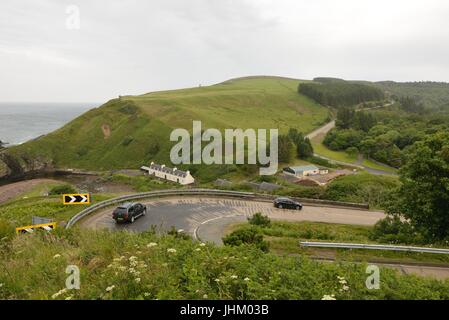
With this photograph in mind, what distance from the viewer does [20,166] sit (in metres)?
83.3

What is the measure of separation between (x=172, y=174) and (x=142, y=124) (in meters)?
40.5

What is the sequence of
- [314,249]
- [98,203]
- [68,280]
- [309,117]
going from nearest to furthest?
[68,280] < [314,249] < [98,203] < [309,117]

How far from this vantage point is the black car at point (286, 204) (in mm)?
24875

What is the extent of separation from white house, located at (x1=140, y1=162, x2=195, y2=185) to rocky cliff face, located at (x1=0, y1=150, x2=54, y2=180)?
34729 millimetres

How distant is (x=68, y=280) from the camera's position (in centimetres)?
684

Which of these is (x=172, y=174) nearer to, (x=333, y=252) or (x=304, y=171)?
(x=304, y=171)

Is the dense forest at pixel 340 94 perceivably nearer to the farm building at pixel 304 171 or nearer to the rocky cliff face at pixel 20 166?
the farm building at pixel 304 171

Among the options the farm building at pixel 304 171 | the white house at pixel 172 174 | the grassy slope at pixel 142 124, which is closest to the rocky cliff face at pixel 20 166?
the grassy slope at pixel 142 124

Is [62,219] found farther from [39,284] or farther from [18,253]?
[39,284]

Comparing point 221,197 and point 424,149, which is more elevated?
point 424,149

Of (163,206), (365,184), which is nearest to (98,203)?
(163,206)

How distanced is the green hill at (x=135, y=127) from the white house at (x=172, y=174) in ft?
28.4

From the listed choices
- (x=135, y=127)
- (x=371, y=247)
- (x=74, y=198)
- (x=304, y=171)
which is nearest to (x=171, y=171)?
(x=304, y=171)

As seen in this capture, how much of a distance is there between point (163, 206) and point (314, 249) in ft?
42.6
